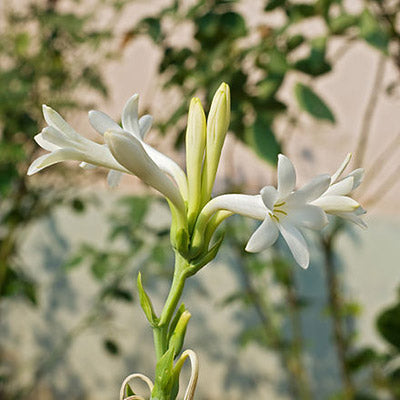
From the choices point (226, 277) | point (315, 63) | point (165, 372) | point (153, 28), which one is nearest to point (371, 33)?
point (315, 63)

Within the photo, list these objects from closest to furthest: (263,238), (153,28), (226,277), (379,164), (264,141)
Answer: (263,238) < (264,141) < (153,28) < (379,164) < (226,277)

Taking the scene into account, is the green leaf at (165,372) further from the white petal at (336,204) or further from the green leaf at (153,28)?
the green leaf at (153,28)

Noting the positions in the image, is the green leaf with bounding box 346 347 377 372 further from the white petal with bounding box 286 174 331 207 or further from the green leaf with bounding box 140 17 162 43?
the white petal with bounding box 286 174 331 207

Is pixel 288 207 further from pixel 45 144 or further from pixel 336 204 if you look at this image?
pixel 45 144

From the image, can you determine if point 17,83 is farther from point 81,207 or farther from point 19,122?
point 81,207

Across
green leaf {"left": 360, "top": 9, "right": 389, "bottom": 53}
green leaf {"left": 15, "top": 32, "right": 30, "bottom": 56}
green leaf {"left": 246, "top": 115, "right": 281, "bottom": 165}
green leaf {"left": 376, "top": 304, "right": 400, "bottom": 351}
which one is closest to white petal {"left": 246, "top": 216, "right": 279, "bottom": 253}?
green leaf {"left": 246, "top": 115, "right": 281, "bottom": 165}

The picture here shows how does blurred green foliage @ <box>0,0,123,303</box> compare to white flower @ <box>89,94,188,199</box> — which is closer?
white flower @ <box>89,94,188,199</box>

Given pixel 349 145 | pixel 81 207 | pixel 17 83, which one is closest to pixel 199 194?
pixel 17 83
